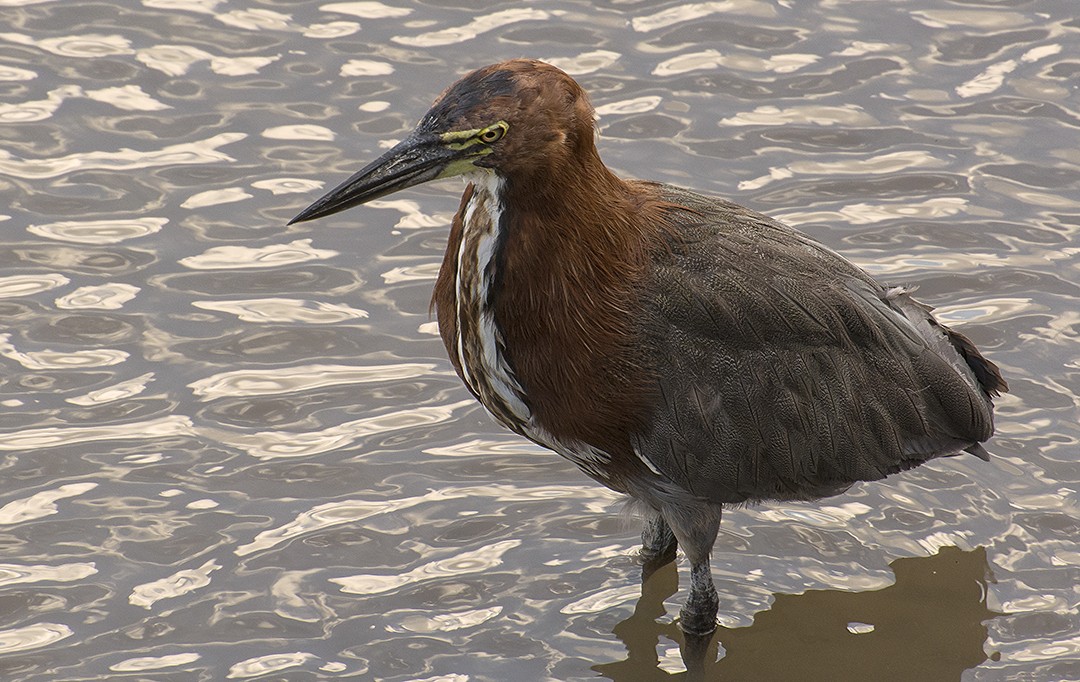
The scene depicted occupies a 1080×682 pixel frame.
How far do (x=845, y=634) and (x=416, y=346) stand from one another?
8.68ft

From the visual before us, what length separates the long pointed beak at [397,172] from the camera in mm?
5961

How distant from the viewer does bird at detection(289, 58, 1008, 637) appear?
19.9ft

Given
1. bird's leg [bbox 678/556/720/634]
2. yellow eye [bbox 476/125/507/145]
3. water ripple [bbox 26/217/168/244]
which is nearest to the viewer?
yellow eye [bbox 476/125/507/145]

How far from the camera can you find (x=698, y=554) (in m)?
6.88

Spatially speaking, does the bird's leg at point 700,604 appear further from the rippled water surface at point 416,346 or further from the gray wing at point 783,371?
the gray wing at point 783,371

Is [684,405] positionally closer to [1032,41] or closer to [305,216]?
[305,216]

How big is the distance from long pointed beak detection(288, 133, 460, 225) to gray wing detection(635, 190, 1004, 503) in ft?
3.49

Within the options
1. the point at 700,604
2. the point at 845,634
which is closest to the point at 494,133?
the point at 700,604

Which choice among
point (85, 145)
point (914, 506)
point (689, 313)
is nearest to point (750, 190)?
point (914, 506)

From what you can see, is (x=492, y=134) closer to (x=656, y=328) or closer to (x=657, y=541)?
(x=656, y=328)

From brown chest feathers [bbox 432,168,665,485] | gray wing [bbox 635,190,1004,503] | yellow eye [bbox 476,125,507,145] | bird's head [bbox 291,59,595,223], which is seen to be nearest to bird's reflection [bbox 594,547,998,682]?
gray wing [bbox 635,190,1004,503]

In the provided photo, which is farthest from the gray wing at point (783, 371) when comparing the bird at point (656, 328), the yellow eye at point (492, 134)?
the yellow eye at point (492, 134)

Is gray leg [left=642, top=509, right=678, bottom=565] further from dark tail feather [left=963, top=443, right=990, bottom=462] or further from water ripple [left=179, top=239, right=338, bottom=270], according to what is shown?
water ripple [left=179, top=239, right=338, bottom=270]

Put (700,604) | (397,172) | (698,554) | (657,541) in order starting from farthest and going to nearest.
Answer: (657,541)
(700,604)
(698,554)
(397,172)
